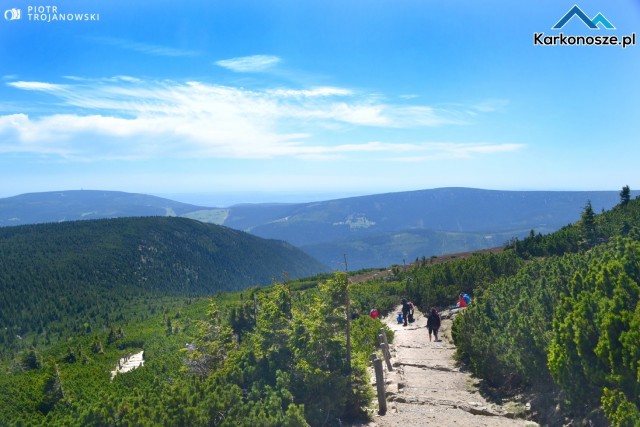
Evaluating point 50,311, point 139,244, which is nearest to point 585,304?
point 50,311

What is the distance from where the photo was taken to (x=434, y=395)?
15.7 metres

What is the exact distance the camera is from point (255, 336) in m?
15.7

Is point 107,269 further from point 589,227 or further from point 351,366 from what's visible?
point 351,366

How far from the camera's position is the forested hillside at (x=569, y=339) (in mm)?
Answer: 9797

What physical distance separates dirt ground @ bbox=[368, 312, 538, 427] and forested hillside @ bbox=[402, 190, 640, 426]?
87 centimetres

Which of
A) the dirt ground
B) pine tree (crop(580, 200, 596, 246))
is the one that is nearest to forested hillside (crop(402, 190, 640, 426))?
the dirt ground

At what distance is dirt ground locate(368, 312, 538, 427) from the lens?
13.7 meters

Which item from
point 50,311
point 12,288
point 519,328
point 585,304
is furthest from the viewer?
point 12,288

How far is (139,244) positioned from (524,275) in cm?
13102

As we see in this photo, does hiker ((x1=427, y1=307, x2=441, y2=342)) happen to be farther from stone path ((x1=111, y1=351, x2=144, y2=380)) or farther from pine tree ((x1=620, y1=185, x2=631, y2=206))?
pine tree ((x1=620, y1=185, x2=631, y2=206))

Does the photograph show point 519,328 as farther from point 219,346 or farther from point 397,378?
point 219,346

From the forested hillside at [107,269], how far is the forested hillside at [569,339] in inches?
703

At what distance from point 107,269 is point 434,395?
353 ft

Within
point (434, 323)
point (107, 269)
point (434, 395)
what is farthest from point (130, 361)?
point (107, 269)
